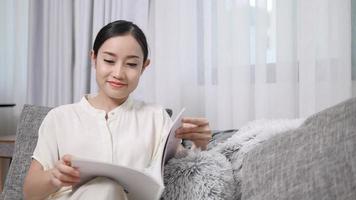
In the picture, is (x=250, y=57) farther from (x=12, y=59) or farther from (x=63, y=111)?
(x=12, y=59)

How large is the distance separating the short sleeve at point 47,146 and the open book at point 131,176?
0.53 ft

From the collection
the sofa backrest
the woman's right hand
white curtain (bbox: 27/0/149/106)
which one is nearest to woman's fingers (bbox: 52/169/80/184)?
the woman's right hand

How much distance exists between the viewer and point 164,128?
3.53 ft

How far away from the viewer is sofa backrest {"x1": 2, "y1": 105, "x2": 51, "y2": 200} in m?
1.25

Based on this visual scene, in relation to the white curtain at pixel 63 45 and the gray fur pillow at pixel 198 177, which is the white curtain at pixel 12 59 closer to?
the white curtain at pixel 63 45

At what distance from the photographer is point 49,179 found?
34.5 inches

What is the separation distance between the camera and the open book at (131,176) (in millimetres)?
752

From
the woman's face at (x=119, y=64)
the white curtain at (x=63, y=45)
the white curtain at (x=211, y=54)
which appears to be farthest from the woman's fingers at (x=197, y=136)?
the white curtain at (x=63, y=45)

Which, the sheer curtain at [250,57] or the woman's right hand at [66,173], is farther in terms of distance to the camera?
the sheer curtain at [250,57]

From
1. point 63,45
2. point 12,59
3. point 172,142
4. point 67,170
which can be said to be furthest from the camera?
point 12,59

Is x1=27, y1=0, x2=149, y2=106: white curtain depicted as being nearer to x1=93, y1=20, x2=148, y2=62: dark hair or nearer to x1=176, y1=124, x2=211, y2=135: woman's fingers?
x1=93, y1=20, x2=148, y2=62: dark hair

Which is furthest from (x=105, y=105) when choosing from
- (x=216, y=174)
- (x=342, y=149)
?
(x=342, y=149)

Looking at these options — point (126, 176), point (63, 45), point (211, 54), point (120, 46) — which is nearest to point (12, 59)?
point (63, 45)

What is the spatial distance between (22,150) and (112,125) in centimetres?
47
